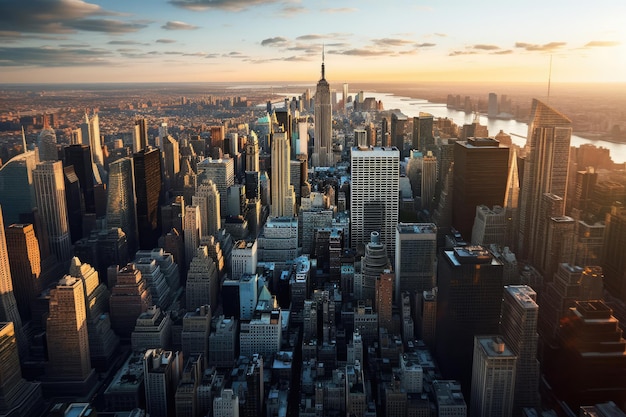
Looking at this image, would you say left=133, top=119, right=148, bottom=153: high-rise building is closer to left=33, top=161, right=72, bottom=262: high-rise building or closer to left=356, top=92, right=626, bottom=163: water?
left=33, top=161, right=72, bottom=262: high-rise building

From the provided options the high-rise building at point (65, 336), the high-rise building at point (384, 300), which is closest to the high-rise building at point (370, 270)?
the high-rise building at point (384, 300)

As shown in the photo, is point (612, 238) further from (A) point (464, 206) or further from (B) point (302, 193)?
(B) point (302, 193)

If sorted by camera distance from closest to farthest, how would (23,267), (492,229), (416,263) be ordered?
(23,267)
(416,263)
(492,229)

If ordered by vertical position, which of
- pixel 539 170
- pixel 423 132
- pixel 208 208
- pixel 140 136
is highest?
pixel 140 136

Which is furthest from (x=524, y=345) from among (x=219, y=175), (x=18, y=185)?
(x=219, y=175)

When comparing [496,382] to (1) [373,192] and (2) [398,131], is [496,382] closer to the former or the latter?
(1) [373,192]

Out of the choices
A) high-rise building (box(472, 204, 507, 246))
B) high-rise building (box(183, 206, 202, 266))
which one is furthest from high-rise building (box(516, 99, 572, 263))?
high-rise building (box(183, 206, 202, 266))

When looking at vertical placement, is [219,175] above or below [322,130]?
below
